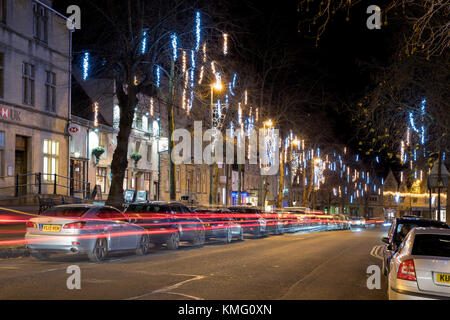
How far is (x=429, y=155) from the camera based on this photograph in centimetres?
2642

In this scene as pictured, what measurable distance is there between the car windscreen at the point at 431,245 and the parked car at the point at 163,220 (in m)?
12.3

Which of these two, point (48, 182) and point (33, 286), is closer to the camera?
point (33, 286)

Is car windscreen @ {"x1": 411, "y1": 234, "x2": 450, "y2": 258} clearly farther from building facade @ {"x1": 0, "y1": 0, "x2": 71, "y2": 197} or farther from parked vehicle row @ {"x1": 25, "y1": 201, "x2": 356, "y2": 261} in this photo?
building facade @ {"x1": 0, "y1": 0, "x2": 71, "y2": 197}

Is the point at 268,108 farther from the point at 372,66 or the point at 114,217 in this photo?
the point at 114,217

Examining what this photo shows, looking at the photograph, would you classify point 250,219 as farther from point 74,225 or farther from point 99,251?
point 74,225

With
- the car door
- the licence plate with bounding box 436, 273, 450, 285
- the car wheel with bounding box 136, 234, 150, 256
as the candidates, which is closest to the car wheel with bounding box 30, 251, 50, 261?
the car door

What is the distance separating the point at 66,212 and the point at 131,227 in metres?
2.60

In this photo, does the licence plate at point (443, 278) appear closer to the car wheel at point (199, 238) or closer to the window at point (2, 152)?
the car wheel at point (199, 238)

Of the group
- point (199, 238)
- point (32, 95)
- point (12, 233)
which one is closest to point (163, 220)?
point (199, 238)

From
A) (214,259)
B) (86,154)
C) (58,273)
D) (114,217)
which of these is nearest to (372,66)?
(214,259)

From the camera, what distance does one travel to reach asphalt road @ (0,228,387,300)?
35.4 ft

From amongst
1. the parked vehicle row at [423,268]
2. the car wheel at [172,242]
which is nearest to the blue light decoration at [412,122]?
the car wheel at [172,242]

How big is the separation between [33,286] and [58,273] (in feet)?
7.00

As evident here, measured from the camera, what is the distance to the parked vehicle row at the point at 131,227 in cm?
1591
